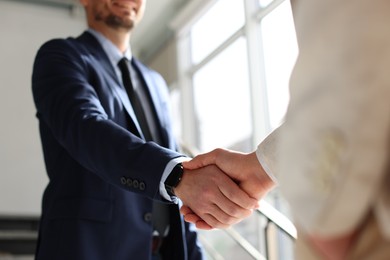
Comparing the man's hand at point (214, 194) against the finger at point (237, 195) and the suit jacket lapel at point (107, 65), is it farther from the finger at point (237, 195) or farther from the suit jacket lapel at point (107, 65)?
the suit jacket lapel at point (107, 65)

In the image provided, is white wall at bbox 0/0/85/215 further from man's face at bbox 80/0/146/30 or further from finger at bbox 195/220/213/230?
finger at bbox 195/220/213/230

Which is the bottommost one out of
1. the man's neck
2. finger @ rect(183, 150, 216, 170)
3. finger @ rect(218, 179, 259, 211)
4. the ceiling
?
finger @ rect(218, 179, 259, 211)

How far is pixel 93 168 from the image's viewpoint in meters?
1.34

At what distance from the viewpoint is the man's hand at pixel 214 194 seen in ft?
4.08

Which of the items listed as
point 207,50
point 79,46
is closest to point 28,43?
point 207,50

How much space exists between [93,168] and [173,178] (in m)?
0.24

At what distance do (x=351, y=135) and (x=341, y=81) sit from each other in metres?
0.05

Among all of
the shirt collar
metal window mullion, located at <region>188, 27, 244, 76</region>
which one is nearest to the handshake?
the shirt collar

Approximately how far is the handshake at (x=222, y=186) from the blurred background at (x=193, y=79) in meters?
2.33

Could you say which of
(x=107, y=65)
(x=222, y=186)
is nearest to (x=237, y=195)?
(x=222, y=186)

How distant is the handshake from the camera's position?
122cm

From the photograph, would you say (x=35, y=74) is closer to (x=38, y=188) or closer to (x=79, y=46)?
(x=79, y=46)

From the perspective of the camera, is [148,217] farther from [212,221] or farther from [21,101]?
[21,101]

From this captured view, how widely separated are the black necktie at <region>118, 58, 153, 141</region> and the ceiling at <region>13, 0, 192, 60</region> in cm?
327
